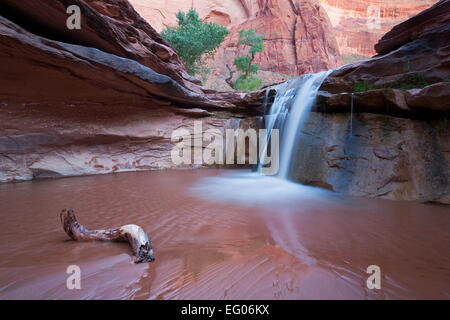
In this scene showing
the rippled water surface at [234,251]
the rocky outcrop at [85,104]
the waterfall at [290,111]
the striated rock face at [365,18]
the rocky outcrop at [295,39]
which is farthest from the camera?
the striated rock face at [365,18]

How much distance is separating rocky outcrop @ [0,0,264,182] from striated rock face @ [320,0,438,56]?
34.1m

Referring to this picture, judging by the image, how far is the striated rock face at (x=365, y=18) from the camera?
31.7 metres

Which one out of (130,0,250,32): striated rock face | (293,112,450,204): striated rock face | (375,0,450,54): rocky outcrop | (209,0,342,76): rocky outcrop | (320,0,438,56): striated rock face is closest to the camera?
(293,112,450,204): striated rock face

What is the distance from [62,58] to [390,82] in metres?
7.91

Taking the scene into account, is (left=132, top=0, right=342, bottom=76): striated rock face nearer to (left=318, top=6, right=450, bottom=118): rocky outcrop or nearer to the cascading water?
the cascading water

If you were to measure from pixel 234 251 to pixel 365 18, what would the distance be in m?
47.3

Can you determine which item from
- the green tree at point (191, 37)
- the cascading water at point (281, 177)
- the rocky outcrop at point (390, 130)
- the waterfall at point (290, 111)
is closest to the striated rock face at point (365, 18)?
the green tree at point (191, 37)

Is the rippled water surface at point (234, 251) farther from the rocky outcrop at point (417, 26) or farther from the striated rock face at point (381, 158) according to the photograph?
the rocky outcrop at point (417, 26)

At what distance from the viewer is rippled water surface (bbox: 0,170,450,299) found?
122 cm

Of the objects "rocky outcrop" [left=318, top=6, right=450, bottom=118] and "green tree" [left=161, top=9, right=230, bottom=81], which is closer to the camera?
"rocky outcrop" [left=318, top=6, right=450, bottom=118]

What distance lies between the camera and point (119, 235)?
1821mm

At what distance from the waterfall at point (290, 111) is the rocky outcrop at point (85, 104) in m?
1.64

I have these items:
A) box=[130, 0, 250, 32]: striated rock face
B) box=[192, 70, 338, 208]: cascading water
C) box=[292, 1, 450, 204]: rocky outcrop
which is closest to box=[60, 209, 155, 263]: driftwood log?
box=[192, 70, 338, 208]: cascading water
